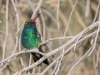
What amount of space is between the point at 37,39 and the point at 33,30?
3.5 inches

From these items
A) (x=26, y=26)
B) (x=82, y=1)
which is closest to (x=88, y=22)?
(x=82, y=1)

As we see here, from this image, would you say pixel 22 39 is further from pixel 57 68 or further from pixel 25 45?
pixel 57 68

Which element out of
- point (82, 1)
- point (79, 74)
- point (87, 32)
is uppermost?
point (82, 1)

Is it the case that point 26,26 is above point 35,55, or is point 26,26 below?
above

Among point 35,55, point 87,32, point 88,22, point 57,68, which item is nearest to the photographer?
Result: point 57,68

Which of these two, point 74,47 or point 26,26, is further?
point 26,26

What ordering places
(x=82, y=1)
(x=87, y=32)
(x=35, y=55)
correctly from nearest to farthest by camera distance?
1. (x=87, y=32)
2. (x=35, y=55)
3. (x=82, y=1)

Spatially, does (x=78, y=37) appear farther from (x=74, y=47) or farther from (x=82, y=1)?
(x=82, y=1)

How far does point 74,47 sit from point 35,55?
623 mm

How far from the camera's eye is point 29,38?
8.56 ft

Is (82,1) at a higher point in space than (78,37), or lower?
higher

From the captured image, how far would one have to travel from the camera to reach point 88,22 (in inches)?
188

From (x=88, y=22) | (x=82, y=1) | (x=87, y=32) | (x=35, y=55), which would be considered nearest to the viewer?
(x=87, y=32)

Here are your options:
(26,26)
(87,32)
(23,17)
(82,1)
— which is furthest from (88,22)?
(87,32)
